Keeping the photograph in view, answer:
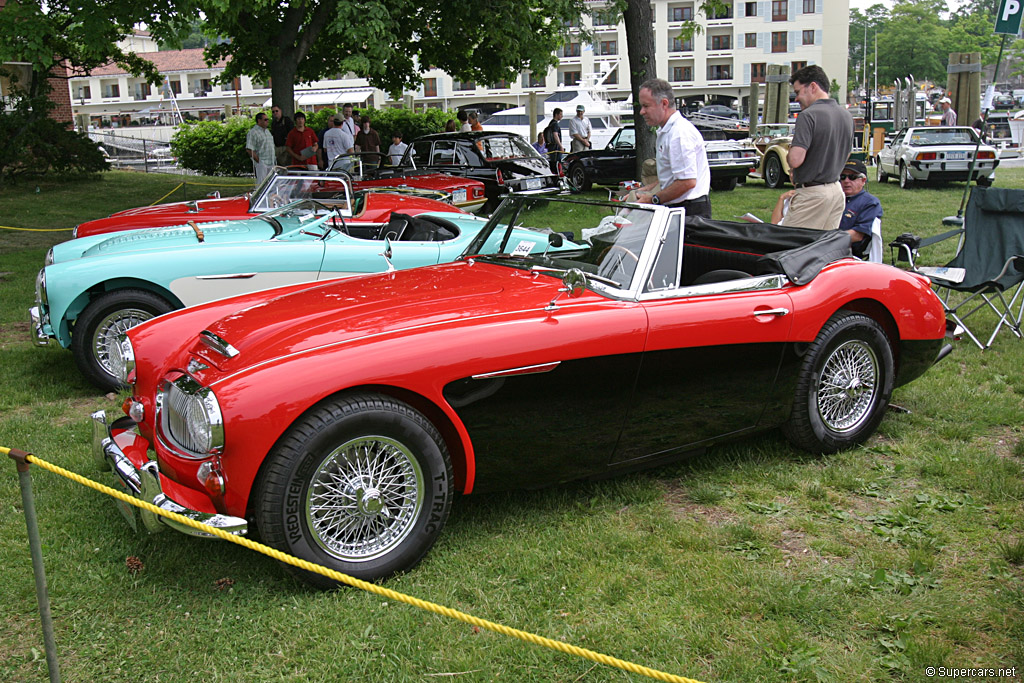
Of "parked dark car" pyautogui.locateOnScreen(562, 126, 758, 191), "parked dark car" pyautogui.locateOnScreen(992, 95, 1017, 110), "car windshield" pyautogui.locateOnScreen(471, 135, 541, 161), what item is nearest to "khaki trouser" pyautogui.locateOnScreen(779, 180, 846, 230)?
"car windshield" pyautogui.locateOnScreen(471, 135, 541, 161)

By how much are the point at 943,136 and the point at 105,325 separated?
57.4ft

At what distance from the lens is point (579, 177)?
63.8ft

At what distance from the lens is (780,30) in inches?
2682

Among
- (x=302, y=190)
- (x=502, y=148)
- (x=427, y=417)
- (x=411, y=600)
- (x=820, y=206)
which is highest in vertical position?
(x=502, y=148)

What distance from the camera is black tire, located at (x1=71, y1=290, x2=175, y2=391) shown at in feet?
19.2

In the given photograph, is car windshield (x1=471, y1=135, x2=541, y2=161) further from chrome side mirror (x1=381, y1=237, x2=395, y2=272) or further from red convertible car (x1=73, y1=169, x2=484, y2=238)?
chrome side mirror (x1=381, y1=237, x2=395, y2=272)

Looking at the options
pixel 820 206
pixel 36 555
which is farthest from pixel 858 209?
pixel 36 555

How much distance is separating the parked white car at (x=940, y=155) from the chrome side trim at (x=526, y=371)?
53.7 feet

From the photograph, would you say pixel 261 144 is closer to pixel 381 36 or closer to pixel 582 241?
pixel 381 36

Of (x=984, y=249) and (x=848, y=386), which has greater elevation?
(x=984, y=249)

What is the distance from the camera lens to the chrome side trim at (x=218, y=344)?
3.42 m

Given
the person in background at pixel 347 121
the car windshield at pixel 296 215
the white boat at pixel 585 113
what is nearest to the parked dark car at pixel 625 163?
the person in background at pixel 347 121

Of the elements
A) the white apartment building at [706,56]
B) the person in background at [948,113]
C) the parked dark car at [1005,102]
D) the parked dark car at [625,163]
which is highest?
the white apartment building at [706,56]

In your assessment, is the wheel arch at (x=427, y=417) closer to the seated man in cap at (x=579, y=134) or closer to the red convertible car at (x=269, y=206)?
the red convertible car at (x=269, y=206)
